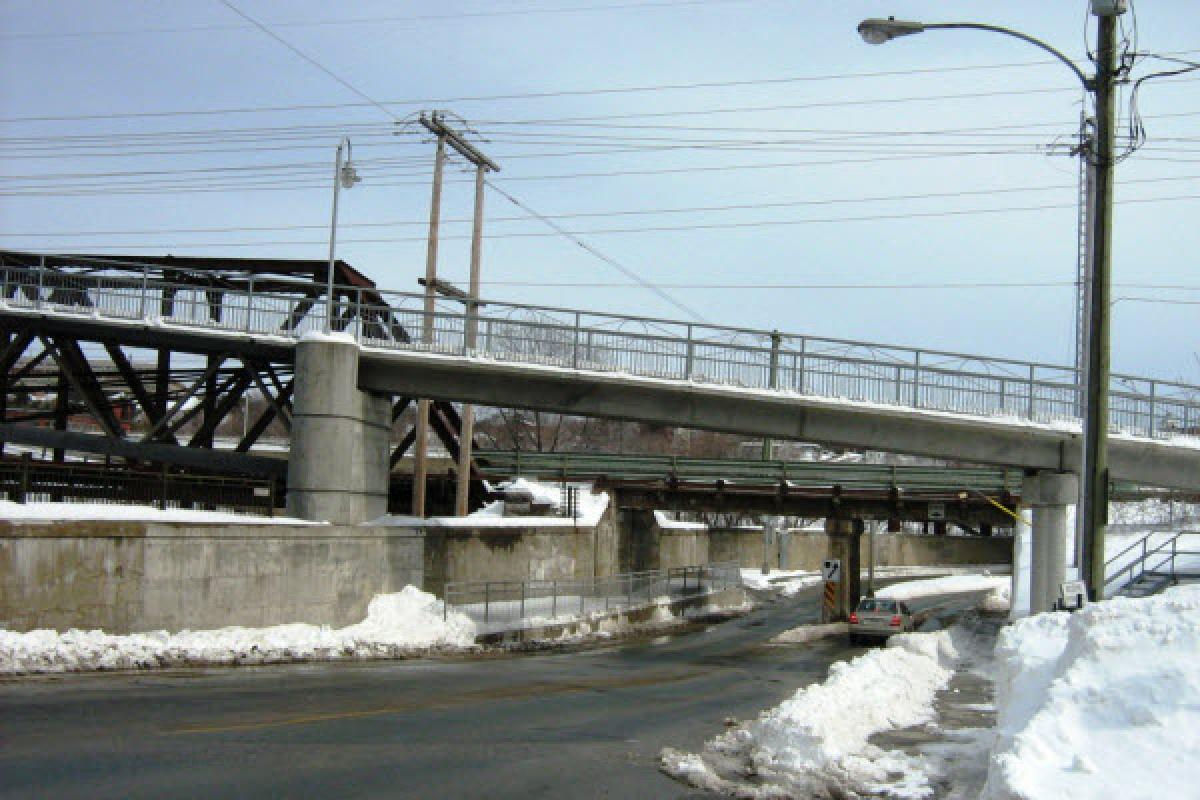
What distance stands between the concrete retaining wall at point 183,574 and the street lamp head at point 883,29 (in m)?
15.8

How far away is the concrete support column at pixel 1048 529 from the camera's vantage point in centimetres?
3053

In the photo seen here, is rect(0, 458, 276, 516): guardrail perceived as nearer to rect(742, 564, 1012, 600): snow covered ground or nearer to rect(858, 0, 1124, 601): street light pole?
rect(858, 0, 1124, 601): street light pole

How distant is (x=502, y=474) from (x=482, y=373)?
63.9 feet

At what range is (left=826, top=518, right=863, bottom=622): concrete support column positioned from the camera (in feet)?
172

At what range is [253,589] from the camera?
24.3 m

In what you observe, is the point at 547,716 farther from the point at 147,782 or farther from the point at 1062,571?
the point at 1062,571

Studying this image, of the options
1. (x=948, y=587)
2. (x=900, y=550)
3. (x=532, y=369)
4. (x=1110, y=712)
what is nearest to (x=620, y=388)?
(x=532, y=369)

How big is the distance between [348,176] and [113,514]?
12.8 m

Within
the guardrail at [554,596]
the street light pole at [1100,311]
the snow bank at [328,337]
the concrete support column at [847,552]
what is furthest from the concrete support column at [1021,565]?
the street light pole at [1100,311]

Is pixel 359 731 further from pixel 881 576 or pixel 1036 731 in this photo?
pixel 881 576

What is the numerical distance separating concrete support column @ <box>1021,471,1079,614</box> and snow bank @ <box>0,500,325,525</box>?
61.4 ft

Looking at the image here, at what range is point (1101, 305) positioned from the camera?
14.2m

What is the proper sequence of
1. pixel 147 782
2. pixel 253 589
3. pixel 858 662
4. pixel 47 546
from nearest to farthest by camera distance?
pixel 147 782, pixel 858 662, pixel 47 546, pixel 253 589

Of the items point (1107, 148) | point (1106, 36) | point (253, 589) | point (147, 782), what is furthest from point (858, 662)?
point (253, 589)
